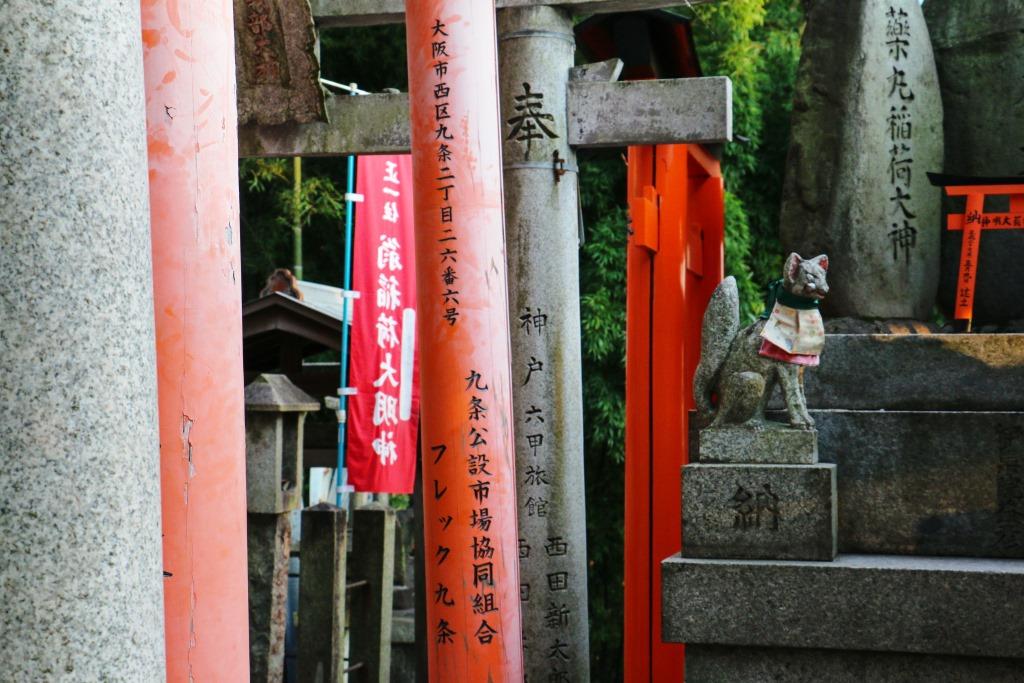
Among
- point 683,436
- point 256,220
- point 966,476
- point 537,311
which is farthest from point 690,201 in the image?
point 256,220

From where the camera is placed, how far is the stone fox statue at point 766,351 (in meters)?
5.78

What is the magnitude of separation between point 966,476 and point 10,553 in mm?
4600

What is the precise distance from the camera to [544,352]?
24.7 ft

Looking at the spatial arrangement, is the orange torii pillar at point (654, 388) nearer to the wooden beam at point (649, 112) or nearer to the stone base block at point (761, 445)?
the wooden beam at point (649, 112)

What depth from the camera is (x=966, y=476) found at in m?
5.95

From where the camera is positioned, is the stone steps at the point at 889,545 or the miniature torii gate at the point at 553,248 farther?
the miniature torii gate at the point at 553,248

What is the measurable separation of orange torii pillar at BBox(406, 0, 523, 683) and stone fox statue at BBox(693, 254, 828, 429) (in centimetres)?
102

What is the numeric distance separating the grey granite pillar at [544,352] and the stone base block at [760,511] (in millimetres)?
1731

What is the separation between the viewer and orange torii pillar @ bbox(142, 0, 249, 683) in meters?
3.64

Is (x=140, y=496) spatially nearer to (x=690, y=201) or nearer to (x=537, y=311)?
(x=537, y=311)

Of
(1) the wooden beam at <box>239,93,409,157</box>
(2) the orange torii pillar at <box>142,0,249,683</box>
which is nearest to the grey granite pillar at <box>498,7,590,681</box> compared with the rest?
(1) the wooden beam at <box>239,93,409,157</box>

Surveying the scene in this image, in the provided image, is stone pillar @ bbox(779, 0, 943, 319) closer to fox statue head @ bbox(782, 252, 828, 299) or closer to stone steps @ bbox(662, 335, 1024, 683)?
stone steps @ bbox(662, 335, 1024, 683)

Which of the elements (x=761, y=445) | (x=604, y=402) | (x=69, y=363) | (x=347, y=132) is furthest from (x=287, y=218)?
(x=69, y=363)

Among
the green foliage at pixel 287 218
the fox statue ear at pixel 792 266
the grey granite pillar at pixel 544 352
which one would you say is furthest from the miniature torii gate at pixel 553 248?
the green foliage at pixel 287 218
